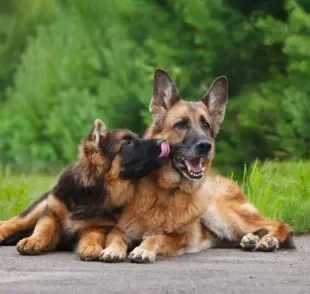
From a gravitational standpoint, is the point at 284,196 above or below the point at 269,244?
above

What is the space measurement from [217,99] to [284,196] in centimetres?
314

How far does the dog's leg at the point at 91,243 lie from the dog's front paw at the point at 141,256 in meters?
0.34

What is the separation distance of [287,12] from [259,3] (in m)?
0.89

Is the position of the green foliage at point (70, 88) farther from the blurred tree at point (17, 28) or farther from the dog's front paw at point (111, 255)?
the dog's front paw at point (111, 255)

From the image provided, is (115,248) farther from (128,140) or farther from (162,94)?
(162,94)

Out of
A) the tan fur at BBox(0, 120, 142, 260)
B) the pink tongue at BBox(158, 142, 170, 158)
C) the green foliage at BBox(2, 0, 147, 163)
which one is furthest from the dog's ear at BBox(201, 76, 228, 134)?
the green foliage at BBox(2, 0, 147, 163)

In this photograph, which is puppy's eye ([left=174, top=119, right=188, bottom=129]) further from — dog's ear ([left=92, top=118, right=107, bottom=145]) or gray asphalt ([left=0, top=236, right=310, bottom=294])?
gray asphalt ([left=0, top=236, right=310, bottom=294])

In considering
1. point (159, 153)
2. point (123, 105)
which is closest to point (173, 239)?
point (159, 153)

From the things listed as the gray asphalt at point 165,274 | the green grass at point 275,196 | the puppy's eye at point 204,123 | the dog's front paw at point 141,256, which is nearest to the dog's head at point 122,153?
the puppy's eye at point 204,123

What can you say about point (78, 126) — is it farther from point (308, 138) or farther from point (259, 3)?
point (308, 138)

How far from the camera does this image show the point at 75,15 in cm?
3731

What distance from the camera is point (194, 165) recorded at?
12195 millimetres

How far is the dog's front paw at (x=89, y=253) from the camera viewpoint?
11.1 m

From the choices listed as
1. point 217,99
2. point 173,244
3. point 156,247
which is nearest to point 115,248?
point 156,247
